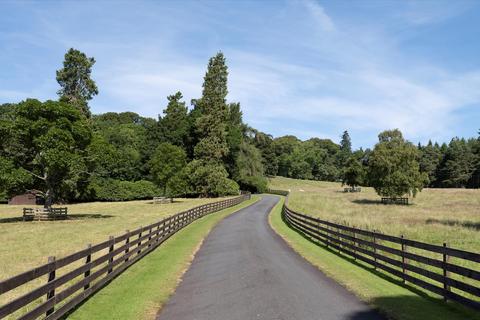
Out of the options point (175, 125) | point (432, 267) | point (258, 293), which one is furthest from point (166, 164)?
point (258, 293)

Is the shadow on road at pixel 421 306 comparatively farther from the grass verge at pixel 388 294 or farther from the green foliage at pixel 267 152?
the green foliage at pixel 267 152

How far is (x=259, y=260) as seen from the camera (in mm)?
15375

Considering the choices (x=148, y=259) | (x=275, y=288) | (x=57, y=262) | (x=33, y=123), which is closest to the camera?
(x=57, y=262)

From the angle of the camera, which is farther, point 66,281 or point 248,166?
point 248,166

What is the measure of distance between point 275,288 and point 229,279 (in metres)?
1.81

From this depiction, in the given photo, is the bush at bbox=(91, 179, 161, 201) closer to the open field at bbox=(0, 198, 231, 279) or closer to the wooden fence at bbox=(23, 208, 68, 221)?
the wooden fence at bbox=(23, 208, 68, 221)

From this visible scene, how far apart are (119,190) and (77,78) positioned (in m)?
21.1

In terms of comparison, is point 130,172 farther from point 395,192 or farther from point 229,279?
point 229,279

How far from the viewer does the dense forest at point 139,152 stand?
3691cm

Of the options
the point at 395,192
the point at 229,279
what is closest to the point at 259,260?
the point at 229,279

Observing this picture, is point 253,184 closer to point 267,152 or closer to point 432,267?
point 267,152

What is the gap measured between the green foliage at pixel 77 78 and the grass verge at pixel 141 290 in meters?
59.6

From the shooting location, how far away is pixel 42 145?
118 feet

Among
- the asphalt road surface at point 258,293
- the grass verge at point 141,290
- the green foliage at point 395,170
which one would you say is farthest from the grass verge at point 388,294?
the green foliage at point 395,170
